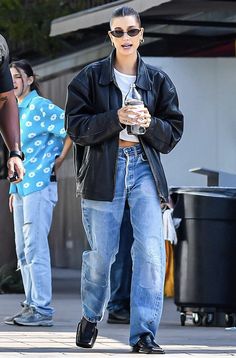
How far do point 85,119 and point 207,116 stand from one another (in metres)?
6.49

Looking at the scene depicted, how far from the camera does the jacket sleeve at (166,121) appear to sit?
7.41 m

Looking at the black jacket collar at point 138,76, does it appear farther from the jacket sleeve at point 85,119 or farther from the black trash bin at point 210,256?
the black trash bin at point 210,256

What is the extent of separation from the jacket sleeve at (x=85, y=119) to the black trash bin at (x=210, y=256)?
6.65ft

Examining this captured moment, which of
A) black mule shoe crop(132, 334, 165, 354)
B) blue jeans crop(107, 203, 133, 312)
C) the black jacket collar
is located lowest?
black mule shoe crop(132, 334, 165, 354)

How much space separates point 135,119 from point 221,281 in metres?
2.45

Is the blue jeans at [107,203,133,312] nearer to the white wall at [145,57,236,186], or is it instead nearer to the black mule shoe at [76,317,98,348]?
the black mule shoe at [76,317,98,348]

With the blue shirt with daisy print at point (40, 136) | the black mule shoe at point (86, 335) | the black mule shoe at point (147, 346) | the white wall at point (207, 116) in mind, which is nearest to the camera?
the black mule shoe at point (147, 346)

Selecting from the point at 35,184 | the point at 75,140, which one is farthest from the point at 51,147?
the point at 75,140

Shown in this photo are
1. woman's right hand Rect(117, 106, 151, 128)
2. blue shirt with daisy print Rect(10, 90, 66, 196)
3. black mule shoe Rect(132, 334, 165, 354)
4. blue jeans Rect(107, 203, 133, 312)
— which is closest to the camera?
woman's right hand Rect(117, 106, 151, 128)

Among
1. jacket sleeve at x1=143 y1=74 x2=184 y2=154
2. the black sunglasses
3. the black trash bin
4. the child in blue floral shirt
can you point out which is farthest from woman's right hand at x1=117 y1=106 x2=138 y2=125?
the black trash bin

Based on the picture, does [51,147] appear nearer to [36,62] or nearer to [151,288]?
[151,288]

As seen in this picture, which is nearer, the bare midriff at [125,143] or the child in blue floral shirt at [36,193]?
the bare midriff at [125,143]

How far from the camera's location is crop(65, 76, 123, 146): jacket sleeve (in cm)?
732

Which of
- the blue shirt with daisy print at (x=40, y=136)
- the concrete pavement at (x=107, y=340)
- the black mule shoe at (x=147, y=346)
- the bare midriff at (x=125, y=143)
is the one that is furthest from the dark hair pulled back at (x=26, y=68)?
the black mule shoe at (x=147, y=346)
